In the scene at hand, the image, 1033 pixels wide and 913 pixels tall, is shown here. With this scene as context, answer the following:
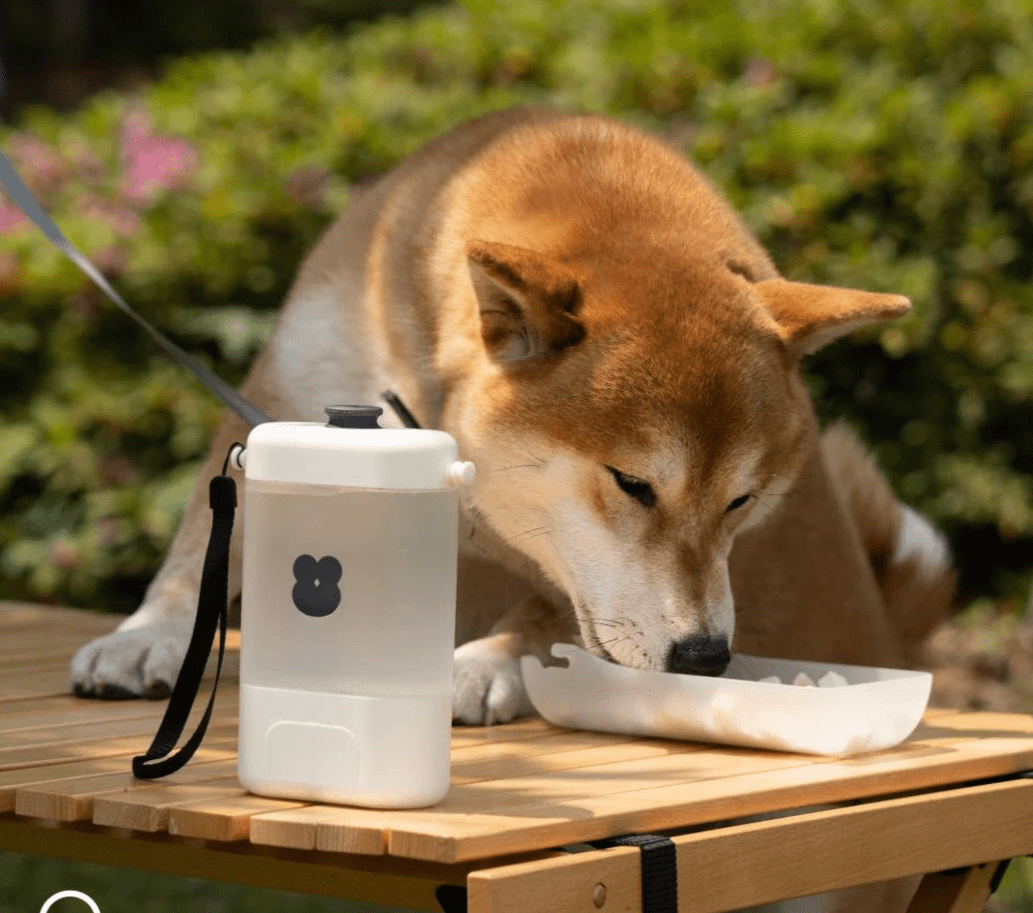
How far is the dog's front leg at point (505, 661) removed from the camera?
2.99m

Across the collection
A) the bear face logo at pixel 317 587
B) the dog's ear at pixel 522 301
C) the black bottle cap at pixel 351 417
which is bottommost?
the bear face logo at pixel 317 587

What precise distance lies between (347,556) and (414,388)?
43.7 inches

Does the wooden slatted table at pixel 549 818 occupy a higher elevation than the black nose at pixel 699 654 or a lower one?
lower


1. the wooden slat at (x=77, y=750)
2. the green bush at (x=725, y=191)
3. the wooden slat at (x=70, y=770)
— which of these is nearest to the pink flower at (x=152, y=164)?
the green bush at (x=725, y=191)

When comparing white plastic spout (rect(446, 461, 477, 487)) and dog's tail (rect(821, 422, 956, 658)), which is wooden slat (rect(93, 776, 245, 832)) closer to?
white plastic spout (rect(446, 461, 477, 487))

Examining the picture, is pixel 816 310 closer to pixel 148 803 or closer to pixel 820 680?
pixel 820 680

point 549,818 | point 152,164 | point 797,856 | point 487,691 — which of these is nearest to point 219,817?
point 549,818

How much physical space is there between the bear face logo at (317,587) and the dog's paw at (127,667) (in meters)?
1.05

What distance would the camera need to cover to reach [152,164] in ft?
18.1

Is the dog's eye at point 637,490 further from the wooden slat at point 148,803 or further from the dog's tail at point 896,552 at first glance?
the dog's tail at point 896,552

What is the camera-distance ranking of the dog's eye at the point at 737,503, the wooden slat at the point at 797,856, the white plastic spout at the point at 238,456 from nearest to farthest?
1. the wooden slat at the point at 797,856
2. the white plastic spout at the point at 238,456
3. the dog's eye at the point at 737,503

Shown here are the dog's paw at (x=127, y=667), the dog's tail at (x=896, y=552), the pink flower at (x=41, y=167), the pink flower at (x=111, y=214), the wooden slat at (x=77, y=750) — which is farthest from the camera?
the pink flower at (x=41, y=167)

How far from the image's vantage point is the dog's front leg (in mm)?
2994

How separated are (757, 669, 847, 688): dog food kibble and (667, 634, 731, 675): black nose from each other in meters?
0.09
